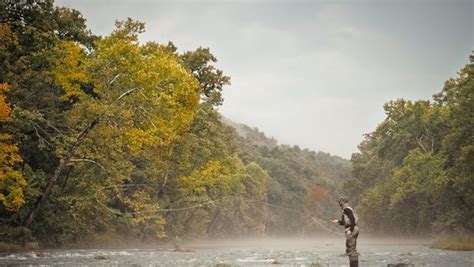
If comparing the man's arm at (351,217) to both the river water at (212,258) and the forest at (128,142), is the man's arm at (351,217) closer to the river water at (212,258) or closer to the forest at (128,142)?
the forest at (128,142)

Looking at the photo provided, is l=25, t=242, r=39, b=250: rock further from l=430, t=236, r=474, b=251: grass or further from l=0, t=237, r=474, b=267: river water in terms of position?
l=430, t=236, r=474, b=251: grass

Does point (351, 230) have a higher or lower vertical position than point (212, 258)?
higher

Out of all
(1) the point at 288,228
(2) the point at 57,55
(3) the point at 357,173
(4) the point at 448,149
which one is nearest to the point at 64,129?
(2) the point at 57,55

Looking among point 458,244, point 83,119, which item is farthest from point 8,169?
point 458,244

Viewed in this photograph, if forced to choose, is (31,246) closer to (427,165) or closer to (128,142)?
(128,142)

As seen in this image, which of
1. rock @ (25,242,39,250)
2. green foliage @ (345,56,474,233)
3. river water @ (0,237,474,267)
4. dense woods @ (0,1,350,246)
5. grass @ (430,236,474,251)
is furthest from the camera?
green foliage @ (345,56,474,233)

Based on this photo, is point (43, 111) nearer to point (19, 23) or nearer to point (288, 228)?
point (19, 23)

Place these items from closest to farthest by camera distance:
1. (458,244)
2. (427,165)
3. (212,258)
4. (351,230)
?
(351,230) → (212,258) → (458,244) → (427,165)

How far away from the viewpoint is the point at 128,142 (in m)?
30.2

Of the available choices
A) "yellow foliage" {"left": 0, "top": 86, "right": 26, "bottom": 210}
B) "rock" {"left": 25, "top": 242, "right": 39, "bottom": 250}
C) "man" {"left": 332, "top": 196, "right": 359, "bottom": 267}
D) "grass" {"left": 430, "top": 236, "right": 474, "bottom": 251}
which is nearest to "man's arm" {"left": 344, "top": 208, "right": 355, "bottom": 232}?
"man" {"left": 332, "top": 196, "right": 359, "bottom": 267}

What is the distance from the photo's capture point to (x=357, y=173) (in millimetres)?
97250

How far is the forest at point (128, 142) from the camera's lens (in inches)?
1174

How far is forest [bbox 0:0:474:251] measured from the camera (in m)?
29.8

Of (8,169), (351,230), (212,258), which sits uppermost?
(8,169)
